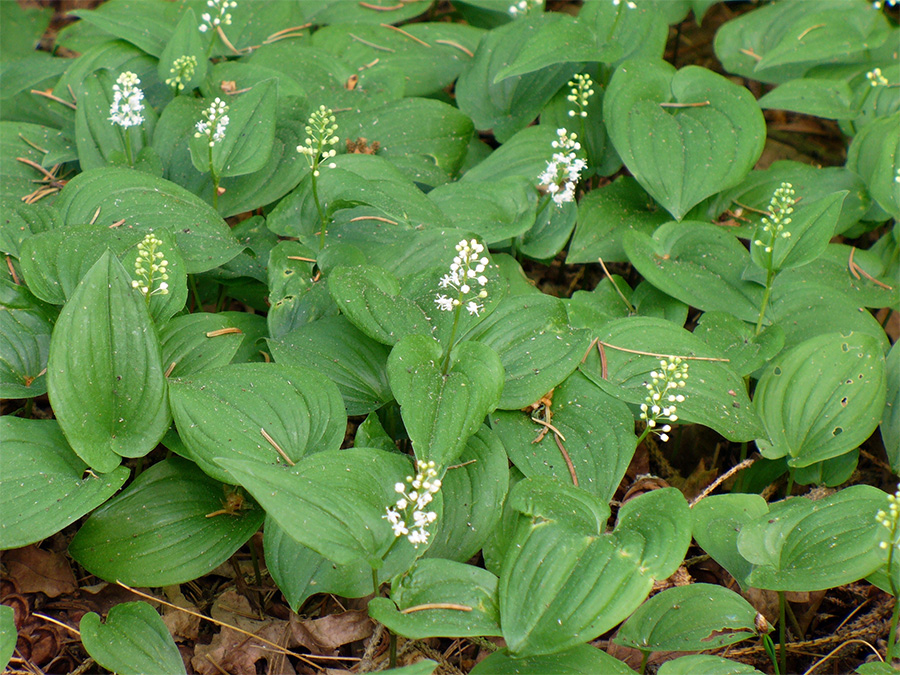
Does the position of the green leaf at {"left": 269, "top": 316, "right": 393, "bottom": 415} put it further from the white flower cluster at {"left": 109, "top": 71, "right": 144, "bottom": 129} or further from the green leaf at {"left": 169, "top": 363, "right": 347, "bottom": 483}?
the white flower cluster at {"left": 109, "top": 71, "right": 144, "bottom": 129}

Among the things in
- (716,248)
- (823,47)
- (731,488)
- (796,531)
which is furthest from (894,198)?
(796,531)

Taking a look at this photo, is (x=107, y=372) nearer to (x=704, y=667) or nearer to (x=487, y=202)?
(x=487, y=202)

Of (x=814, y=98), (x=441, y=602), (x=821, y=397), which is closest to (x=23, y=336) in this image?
(x=441, y=602)

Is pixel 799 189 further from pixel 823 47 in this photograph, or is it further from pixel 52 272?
pixel 52 272

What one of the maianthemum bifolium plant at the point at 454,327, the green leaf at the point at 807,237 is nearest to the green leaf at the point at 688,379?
the maianthemum bifolium plant at the point at 454,327

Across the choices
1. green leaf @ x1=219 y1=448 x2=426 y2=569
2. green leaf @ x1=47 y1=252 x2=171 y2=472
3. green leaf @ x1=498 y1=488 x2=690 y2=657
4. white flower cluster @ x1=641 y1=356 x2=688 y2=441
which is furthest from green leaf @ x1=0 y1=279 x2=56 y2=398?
white flower cluster @ x1=641 y1=356 x2=688 y2=441

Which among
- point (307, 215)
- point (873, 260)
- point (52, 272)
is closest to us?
point (52, 272)

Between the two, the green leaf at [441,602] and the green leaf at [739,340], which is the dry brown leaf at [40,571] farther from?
the green leaf at [739,340]
